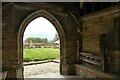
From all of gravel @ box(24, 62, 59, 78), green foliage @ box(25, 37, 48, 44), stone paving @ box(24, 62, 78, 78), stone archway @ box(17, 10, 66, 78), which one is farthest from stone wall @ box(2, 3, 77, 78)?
green foliage @ box(25, 37, 48, 44)

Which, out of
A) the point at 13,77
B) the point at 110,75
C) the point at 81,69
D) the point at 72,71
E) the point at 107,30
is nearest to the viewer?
the point at 110,75

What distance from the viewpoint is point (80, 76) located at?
7.85 meters

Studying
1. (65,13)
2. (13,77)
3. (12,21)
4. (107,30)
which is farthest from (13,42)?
(107,30)

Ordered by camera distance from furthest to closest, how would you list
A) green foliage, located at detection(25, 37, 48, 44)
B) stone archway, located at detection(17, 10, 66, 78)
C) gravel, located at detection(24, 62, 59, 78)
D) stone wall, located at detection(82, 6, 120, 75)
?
green foliage, located at detection(25, 37, 48, 44)
gravel, located at detection(24, 62, 59, 78)
stone archway, located at detection(17, 10, 66, 78)
stone wall, located at detection(82, 6, 120, 75)

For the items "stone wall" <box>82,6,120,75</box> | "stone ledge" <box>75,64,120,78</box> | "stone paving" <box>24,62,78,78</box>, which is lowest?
"stone paving" <box>24,62,78,78</box>

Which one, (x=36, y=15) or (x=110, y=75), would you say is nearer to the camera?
(x=110, y=75)

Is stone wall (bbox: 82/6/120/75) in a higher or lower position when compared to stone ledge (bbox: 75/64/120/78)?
higher

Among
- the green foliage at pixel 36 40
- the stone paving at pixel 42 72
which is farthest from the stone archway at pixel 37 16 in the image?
the green foliage at pixel 36 40

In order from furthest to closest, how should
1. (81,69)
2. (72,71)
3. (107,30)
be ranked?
1. (72,71)
2. (81,69)
3. (107,30)

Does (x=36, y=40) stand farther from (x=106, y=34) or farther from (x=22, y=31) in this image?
(x=106, y=34)

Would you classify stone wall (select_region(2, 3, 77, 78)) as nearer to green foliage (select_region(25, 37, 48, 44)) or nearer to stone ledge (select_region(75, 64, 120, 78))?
stone ledge (select_region(75, 64, 120, 78))

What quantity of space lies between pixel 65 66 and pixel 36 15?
277 centimetres

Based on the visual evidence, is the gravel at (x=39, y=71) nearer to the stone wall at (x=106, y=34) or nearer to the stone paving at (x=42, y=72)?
the stone paving at (x=42, y=72)

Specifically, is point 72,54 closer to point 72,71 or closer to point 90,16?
point 72,71
